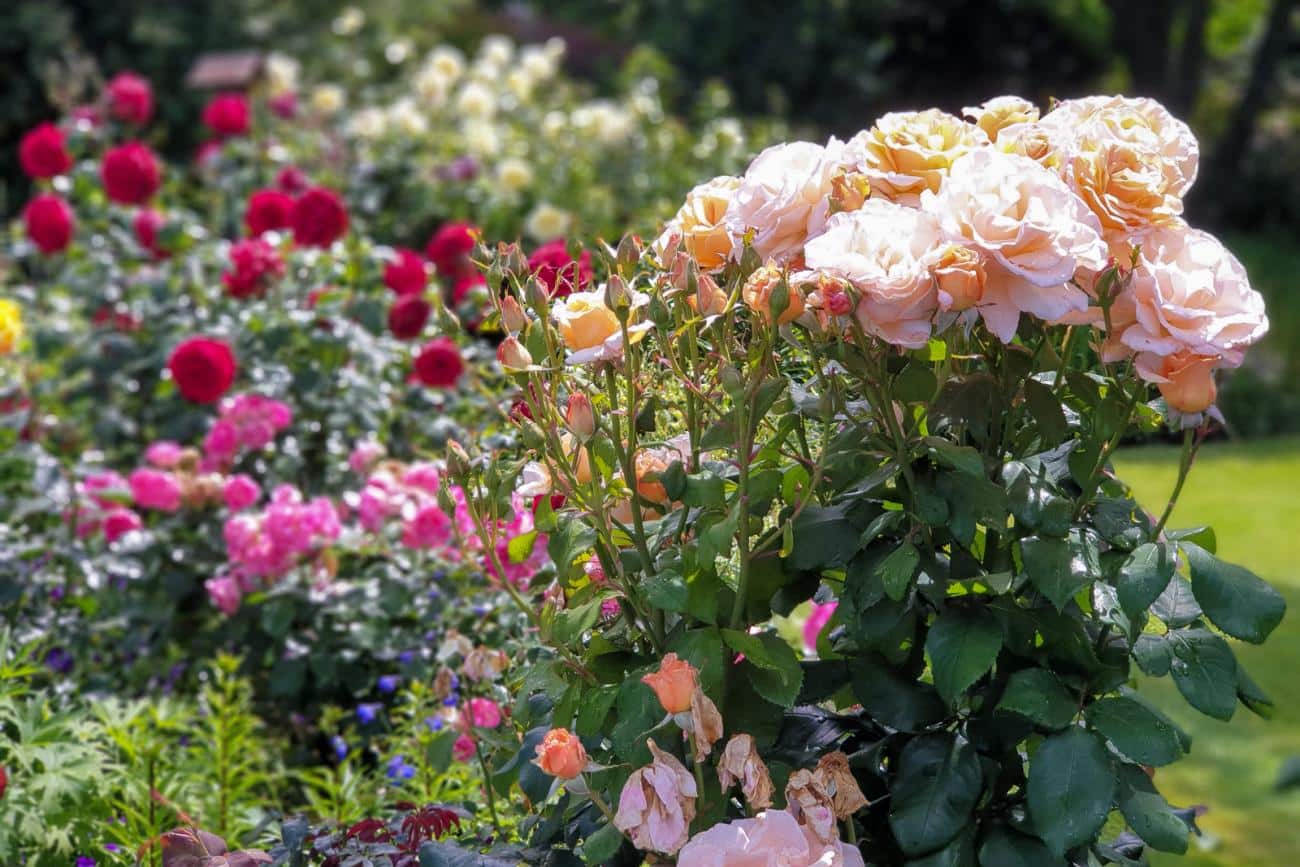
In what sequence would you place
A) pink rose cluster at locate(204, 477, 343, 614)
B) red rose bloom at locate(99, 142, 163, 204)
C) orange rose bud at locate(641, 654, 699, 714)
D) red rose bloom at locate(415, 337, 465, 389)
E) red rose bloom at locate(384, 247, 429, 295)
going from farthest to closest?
red rose bloom at locate(99, 142, 163, 204), red rose bloom at locate(384, 247, 429, 295), red rose bloom at locate(415, 337, 465, 389), pink rose cluster at locate(204, 477, 343, 614), orange rose bud at locate(641, 654, 699, 714)

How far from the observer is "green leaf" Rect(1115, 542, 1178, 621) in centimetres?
132

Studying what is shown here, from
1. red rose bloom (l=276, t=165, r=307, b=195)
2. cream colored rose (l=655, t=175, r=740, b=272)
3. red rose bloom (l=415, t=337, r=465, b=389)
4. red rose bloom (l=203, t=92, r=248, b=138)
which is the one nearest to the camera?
cream colored rose (l=655, t=175, r=740, b=272)

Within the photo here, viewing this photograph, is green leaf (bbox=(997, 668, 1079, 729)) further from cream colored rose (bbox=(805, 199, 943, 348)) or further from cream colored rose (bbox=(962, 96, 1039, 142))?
cream colored rose (bbox=(962, 96, 1039, 142))

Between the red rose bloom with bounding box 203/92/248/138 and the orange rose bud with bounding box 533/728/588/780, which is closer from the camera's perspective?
the orange rose bud with bounding box 533/728/588/780

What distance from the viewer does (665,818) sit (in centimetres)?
131

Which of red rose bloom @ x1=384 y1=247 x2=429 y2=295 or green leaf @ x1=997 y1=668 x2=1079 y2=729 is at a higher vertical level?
green leaf @ x1=997 y1=668 x2=1079 y2=729

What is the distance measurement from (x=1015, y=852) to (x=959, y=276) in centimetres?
55

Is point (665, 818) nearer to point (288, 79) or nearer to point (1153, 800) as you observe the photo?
point (1153, 800)

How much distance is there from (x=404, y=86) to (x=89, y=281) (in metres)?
4.37

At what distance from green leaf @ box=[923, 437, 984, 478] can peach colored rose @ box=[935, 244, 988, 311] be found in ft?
0.45

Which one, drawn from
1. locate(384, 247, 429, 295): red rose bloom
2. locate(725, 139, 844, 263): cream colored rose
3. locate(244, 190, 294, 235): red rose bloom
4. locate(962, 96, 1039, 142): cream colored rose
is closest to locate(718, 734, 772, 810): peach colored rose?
locate(725, 139, 844, 263): cream colored rose

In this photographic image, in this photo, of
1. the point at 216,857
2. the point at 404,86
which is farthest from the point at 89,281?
the point at 404,86

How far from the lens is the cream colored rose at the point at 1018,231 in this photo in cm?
128

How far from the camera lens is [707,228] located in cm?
150
